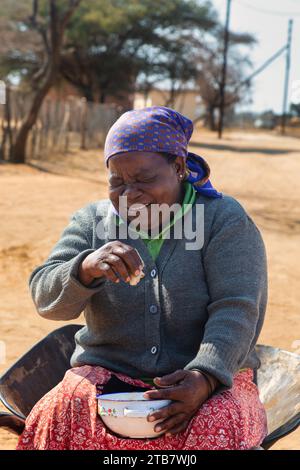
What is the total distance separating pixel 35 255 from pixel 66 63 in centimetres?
2770

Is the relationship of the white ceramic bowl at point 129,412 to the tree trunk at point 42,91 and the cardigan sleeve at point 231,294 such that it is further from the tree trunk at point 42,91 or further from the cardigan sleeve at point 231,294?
the tree trunk at point 42,91

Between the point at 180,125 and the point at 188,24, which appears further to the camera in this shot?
the point at 188,24

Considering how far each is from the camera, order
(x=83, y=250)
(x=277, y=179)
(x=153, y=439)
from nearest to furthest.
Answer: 1. (x=153, y=439)
2. (x=83, y=250)
3. (x=277, y=179)

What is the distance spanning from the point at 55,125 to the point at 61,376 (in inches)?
638

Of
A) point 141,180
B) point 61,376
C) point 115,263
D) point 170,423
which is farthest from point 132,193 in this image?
point 61,376

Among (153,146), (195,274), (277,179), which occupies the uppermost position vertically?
(153,146)

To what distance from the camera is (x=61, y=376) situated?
2.76 m

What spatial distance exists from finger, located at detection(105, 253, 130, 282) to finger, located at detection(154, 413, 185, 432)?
41 cm

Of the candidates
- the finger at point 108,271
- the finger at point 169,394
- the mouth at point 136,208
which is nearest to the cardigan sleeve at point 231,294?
the finger at point 169,394

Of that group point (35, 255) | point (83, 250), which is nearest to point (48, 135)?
point (35, 255)

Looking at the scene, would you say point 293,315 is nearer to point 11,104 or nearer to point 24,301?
point 24,301

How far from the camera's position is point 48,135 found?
1811 cm

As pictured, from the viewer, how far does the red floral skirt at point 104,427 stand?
2.06 metres

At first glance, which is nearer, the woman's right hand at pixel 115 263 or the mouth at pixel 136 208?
the woman's right hand at pixel 115 263
